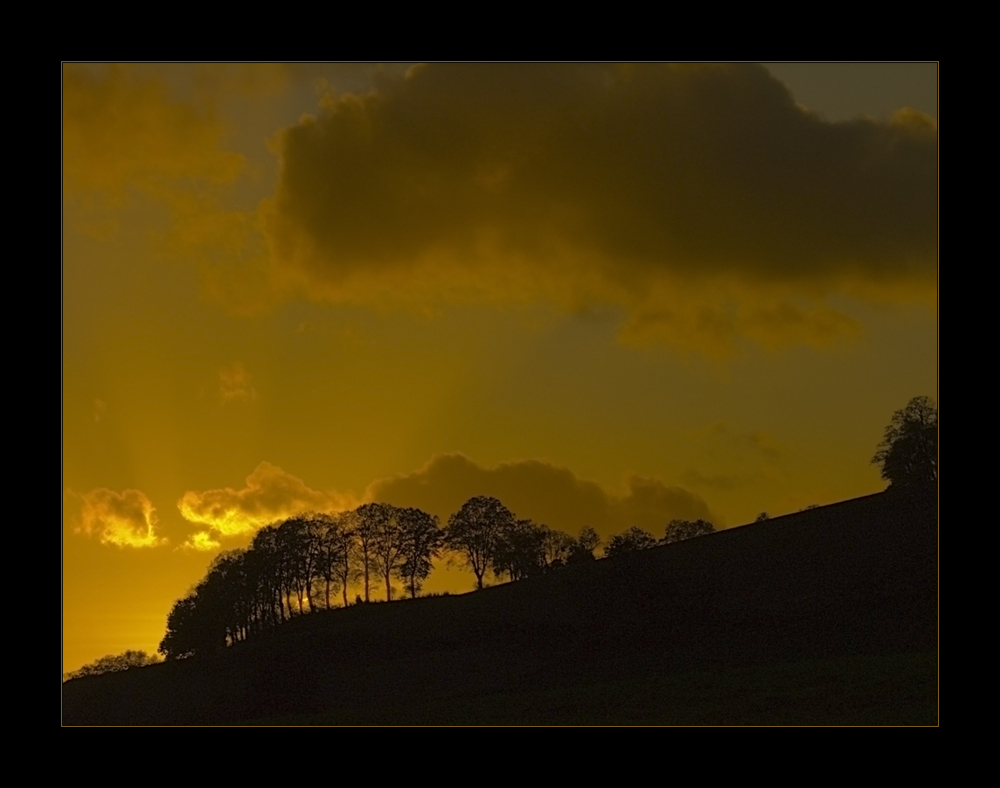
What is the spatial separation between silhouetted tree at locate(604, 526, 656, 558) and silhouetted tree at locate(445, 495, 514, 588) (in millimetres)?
6351

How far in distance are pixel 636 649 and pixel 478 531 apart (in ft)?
42.4

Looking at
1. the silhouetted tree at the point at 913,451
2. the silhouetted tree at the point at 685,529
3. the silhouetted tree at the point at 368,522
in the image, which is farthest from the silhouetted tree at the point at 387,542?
the silhouetted tree at the point at 913,451

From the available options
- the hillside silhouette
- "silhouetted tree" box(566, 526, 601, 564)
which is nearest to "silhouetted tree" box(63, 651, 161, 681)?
the hillside silhouette

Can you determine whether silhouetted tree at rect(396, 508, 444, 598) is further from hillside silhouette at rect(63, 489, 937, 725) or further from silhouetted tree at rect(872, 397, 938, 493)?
silhouetted tree at rect(872, 397, 938, 493)

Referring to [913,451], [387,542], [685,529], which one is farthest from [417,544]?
[913,451]

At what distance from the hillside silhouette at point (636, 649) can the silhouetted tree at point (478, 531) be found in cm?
206

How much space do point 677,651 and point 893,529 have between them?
15.5 meters

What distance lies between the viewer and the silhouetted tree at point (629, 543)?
59.2 metres

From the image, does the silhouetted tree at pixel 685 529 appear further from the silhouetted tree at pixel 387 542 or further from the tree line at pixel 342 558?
the silhouetted tree at pixel 387 542

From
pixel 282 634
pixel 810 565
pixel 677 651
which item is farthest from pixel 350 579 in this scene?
pixel 810 565

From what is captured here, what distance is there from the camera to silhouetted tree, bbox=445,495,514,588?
52.6 m

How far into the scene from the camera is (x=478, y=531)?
5912 centimetres

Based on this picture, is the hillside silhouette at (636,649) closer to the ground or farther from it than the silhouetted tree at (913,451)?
closer to the ground
